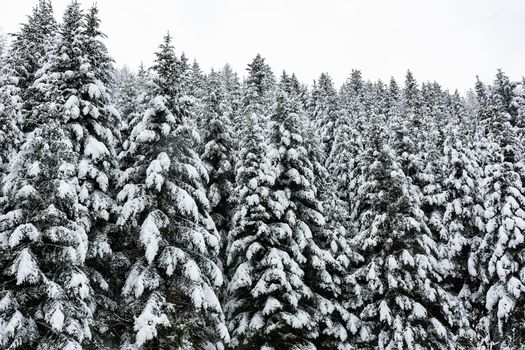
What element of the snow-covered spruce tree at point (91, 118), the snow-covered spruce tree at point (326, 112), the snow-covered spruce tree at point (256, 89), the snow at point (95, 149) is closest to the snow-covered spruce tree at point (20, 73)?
the snow-covered spruce tree at point (91, 118)

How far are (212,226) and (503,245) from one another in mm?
16165

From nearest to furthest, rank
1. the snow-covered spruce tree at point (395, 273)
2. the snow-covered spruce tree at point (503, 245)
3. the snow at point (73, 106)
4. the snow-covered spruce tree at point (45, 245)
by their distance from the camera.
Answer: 1. the snow-covered spruce tree at point (45, 245)
2. the snow at point (73, 106)
3. the snow-covered spruce tree at point (395, 273)
4. the snow-covered spruce tree at point (503, 245)

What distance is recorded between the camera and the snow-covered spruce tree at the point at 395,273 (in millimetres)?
22078

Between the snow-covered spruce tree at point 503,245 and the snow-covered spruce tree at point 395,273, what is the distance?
2.66 metres

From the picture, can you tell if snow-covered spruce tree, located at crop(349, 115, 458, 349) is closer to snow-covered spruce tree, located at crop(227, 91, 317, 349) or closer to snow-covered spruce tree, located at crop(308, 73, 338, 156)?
snow-covered spruce tree, located at crop(227, 91, 317, 349)

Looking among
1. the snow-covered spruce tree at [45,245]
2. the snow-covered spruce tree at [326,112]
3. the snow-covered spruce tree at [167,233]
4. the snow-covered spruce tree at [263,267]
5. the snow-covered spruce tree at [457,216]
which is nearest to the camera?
the snow-covered spruce tree at [45,245]

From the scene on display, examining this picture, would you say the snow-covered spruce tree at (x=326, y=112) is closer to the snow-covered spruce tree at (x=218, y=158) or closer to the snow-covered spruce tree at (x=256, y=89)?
the snow-covered spruce tree at (x=256, y=89)

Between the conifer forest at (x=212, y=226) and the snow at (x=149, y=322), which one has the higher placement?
the conifer forest at (x=212, y=226)

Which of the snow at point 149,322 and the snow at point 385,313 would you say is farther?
the snow at point 385,313

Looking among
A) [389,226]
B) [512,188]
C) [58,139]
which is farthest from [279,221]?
[512,188]

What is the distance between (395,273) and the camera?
22953 mm

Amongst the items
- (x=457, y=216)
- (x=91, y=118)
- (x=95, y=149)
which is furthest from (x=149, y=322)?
(x=457, y=216)

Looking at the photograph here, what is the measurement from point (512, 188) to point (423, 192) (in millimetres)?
6194

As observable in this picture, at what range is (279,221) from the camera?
23.2 m
